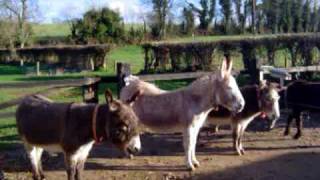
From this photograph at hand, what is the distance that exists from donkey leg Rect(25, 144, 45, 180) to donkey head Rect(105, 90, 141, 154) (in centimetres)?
195

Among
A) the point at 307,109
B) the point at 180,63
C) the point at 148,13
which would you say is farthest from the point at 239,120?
the point at 148,13

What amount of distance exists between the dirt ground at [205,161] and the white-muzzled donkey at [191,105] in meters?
0.51

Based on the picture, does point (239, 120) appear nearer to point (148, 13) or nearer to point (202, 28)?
point (148, 13)

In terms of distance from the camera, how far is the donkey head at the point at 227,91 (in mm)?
8969

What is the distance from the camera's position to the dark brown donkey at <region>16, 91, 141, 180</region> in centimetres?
676

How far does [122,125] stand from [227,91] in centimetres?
280

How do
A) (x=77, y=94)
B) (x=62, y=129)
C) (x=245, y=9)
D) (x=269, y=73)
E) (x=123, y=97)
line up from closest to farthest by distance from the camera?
(x=62, y=129), (x=123, y=97), (x=269, y=73), (x=77, y=94), (x=245, y=9)

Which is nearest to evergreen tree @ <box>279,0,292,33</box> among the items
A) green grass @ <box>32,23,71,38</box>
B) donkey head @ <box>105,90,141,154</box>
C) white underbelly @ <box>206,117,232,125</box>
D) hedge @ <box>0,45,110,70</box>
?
green grass @ <box>32,23,71,38</box>

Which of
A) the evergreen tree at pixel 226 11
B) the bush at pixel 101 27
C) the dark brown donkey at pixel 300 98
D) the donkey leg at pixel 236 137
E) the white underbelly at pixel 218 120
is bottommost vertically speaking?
the donkey leg at pixel 236 137

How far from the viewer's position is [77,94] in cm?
1934

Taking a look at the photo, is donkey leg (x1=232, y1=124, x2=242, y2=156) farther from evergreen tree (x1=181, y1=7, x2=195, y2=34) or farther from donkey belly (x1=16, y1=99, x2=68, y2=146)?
evergreen tree (x1=181, y1=7, x2=195, y2=34)

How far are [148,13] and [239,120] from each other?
55.1 m

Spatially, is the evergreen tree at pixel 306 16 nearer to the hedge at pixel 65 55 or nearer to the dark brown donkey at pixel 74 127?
the hedge at pixel 65 55

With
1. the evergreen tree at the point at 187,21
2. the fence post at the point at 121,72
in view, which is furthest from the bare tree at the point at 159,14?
the fence post at the point at 121,72
